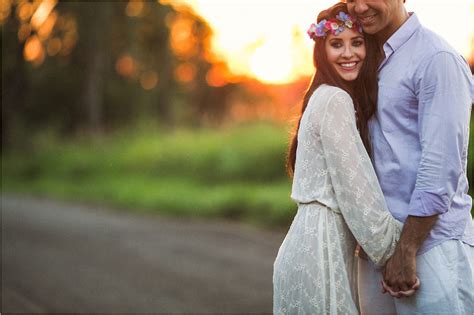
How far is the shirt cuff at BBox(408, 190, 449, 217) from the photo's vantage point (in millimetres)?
2701

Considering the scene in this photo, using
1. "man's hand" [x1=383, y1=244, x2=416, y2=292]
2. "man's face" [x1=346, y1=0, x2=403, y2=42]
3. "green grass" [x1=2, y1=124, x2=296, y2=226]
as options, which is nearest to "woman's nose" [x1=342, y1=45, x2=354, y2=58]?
"man's face" [x1=346, y1=0, x2=403, y2=42]

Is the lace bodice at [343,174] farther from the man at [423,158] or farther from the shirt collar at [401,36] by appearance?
the shirt collar at [401,36]

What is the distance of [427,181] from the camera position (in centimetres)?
271

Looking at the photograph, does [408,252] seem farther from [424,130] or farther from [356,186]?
[424,130]

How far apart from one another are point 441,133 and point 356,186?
39 centimetres

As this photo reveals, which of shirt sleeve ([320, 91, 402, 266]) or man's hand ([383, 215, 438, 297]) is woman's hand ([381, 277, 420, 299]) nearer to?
man's hand ([383, 215, 438, 297])

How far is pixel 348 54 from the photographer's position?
3.05 m

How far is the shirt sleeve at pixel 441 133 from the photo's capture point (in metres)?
2.69

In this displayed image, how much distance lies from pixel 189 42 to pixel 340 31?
5546cm

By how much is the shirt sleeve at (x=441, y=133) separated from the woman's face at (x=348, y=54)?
393 mm

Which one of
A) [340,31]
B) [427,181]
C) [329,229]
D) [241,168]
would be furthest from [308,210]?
[241,168]

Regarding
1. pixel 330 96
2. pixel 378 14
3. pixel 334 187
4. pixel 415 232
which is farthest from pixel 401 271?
pixel 378 14

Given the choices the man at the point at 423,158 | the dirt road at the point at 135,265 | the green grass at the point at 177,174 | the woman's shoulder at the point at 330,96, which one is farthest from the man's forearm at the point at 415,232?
the green grass at the point at 177,174

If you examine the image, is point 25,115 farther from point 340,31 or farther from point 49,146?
point 340,31
